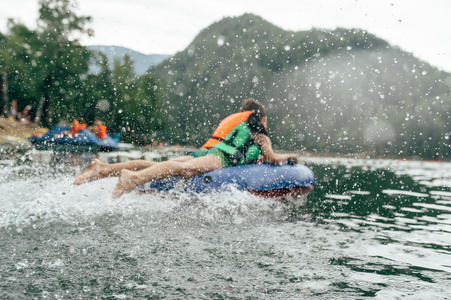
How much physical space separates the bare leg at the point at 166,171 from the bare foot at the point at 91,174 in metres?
0.55

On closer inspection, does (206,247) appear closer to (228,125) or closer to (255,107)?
(228,125)

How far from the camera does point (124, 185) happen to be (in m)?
5.82

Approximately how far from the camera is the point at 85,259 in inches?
132

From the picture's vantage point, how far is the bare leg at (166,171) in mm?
5840

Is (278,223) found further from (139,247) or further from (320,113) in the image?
(320,113)

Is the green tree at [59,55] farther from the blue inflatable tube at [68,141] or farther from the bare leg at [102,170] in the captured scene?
the bare leg at [102,170]

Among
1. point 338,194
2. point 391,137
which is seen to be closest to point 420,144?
point 391,137

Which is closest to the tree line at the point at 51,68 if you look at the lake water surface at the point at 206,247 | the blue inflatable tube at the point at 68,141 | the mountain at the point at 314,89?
the blue inflatable tube at the point at 68,141

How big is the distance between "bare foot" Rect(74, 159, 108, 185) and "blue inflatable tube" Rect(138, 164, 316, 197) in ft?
2.13

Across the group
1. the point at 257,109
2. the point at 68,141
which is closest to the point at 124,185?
the point at 257,109

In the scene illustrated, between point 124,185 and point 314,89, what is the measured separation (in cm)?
12972

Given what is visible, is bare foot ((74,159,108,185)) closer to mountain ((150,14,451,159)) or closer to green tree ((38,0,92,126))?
green tree ((38,0,92,126))

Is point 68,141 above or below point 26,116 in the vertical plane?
below

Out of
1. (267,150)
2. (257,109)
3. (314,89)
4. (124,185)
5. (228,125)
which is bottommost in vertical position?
(124,185)
